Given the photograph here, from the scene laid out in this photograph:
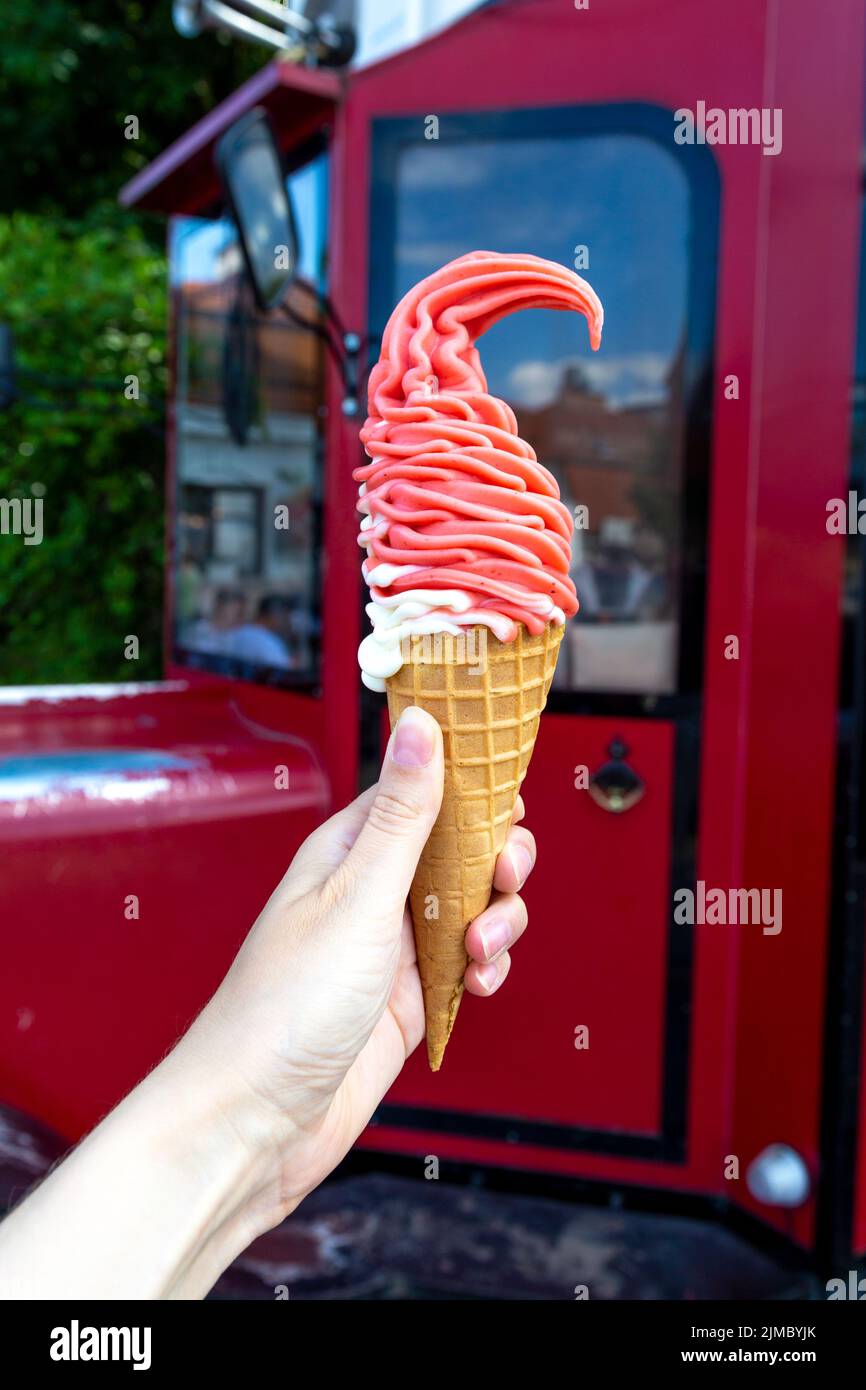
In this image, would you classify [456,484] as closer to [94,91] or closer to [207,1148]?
[207,1148]

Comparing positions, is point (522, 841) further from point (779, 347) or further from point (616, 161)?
point (616, 161)

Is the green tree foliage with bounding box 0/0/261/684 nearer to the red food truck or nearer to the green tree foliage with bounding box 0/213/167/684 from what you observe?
the green tree foliage with bounding box 0/213/167/684

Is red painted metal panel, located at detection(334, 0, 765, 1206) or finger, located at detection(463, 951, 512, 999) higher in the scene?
red painted metal panel, located at detection(334, 0, 765, 1206)

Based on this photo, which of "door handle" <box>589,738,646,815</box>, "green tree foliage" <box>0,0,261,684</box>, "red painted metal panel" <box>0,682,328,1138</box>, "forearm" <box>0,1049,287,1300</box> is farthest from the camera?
"green tree foliage" <box>0,0,261,684</box>

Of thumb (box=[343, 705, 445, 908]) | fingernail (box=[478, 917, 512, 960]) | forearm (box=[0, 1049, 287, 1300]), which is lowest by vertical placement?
forearm (box=[0, 1049, 287, 1300])

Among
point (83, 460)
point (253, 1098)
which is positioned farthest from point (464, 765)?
point (83, 460)

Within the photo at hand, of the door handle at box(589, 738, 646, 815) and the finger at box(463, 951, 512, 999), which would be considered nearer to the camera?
the finger at box(463, 951, 512, 999)

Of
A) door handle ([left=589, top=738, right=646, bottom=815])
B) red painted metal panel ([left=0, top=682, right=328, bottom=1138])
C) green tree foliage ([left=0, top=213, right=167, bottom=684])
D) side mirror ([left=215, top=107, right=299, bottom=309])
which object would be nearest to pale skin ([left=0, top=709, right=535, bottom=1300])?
red painted metal panel ([left=0, top=682, right=328, bottom=1138])

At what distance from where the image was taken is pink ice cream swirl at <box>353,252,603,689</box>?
4.37 feet

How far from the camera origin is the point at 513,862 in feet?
5.13

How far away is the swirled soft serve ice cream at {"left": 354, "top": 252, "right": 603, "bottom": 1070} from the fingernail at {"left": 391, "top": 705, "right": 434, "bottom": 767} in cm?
11

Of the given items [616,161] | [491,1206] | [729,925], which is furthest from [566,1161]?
[616,161]

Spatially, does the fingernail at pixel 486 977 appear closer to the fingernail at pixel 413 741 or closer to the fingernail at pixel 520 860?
the fingernail at pixel 520 860

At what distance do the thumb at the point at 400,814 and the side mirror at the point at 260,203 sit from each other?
1.32 meters
